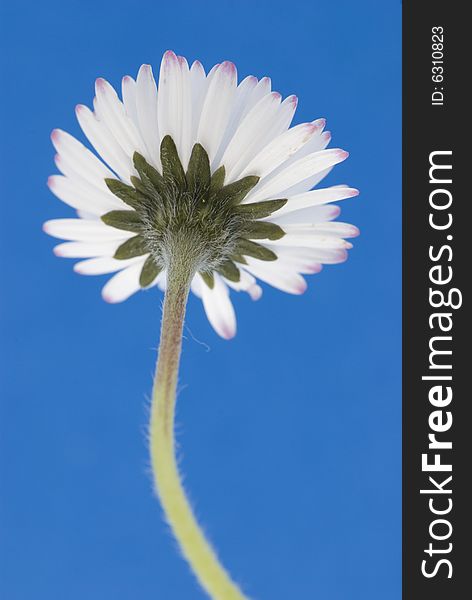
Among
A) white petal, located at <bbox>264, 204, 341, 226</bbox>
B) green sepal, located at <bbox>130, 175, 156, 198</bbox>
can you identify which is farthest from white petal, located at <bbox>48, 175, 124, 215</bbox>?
white petal, located at <bbox>264, 204, 341, 226</bbox>

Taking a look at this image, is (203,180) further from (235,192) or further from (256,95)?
(256,95)

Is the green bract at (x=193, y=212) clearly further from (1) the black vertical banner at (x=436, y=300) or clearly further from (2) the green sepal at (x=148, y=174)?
(1) the black vertical banner at (x=436, y=300)

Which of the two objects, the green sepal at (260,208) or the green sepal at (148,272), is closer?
the green sepal at (260,208)

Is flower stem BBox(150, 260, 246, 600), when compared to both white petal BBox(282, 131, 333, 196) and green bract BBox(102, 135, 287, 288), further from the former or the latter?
white petal BBox(282, 131, 333, 196)

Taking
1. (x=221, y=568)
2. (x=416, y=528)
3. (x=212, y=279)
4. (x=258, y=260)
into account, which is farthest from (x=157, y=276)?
(x=221, y=568)

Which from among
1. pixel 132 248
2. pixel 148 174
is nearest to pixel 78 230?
pixel 132 248

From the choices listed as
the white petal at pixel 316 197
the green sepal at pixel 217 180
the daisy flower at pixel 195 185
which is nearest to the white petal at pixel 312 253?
the daisy flower at pixel 195 185
